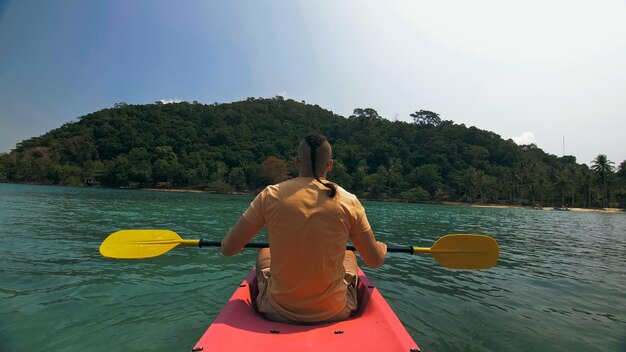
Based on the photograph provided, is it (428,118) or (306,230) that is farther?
(428,118)

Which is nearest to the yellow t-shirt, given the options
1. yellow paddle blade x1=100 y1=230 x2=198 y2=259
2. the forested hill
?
yellow paddle blade x1=100 y1=230 x2=198 y2=259

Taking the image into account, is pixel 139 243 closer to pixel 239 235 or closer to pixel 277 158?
pixel 239 235

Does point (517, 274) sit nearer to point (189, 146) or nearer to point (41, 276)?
point (41, 276)

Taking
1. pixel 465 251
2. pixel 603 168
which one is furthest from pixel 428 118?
pixel 465 251

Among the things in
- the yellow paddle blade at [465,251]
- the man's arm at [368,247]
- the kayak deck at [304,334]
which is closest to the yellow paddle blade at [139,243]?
the kayak deck at [304,334]

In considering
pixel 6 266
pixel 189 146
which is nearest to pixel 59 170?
pixel 189 146

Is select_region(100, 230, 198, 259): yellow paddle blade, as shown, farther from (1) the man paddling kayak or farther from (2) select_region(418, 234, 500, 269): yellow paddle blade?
(2) select_region(418, 234, 500, 269): yellow paddle blade

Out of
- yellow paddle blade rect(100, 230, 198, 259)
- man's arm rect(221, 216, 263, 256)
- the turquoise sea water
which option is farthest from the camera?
yellow paddle blade rect(100, 230, 198, 259)

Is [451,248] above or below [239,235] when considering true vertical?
below

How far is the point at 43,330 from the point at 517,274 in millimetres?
9573

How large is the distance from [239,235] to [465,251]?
329 cm

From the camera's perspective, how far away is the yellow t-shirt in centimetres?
232

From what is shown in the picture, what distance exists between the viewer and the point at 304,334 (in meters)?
2.48

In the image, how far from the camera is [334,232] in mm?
2373
